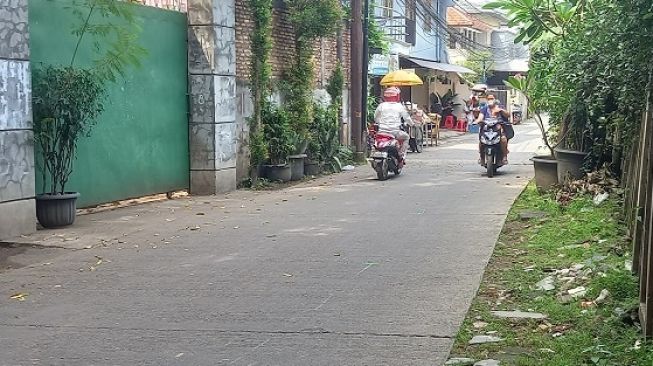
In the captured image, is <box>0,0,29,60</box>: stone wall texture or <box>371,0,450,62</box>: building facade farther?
<box>371,0,450,62</box>: building facade

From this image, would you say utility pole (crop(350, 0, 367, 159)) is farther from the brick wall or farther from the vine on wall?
the vine on wall

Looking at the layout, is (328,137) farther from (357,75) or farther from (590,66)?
(590,66)

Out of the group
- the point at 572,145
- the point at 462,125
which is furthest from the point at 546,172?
the point at 462,125

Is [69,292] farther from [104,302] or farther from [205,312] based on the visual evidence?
[205,312]

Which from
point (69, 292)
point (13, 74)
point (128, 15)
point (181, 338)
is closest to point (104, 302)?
point (69, 292)

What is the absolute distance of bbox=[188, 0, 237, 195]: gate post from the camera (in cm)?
1282

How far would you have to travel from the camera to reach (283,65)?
15.8 metres

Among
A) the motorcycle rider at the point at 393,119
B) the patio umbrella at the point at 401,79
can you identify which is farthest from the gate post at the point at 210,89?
the patio umbrella at the point at 401,79

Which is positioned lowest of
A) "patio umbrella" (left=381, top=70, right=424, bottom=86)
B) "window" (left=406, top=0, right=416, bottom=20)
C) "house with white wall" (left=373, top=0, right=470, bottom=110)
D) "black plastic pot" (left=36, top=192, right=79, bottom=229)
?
"black plastic pot" (left=36, top=192, right=79, bottom=229)

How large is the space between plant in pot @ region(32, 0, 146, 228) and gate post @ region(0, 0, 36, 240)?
0.31 metres

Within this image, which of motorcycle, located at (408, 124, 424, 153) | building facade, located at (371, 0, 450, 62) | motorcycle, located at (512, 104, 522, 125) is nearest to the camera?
motorcycle, located at (408, 124, 424, 153)

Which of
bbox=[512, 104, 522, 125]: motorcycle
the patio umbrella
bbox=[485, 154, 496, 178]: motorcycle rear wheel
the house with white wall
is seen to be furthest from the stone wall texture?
bbox=[512, 104, 522, 125]: motorcycle

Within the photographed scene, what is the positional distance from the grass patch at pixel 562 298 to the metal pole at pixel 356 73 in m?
9.99

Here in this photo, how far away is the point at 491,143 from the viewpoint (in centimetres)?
1509
